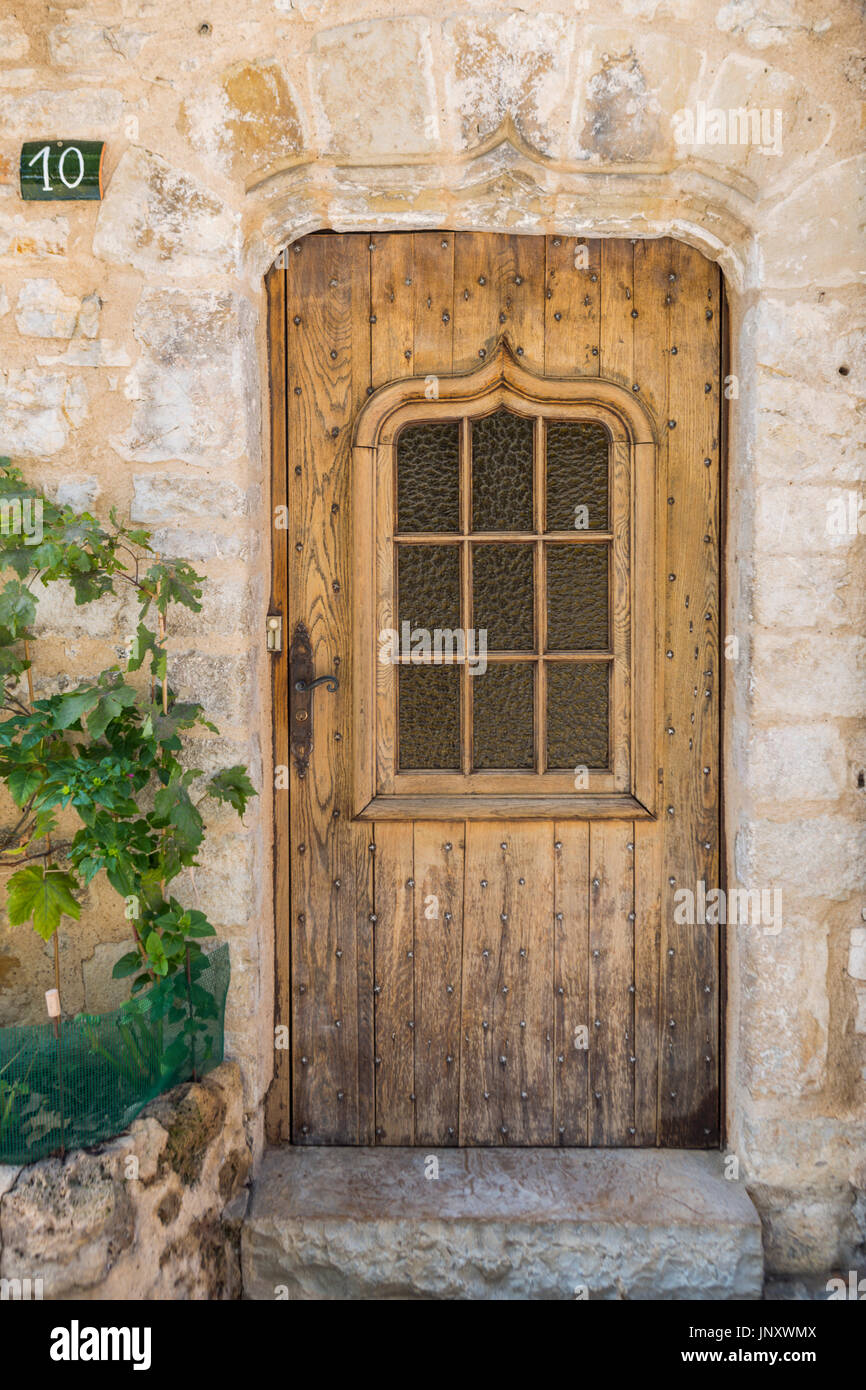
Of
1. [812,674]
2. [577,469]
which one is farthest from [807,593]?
[577,469]

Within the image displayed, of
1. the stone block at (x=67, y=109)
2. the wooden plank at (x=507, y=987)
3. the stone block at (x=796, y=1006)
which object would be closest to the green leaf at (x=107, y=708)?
the wooden plank at (x=507, y=987)

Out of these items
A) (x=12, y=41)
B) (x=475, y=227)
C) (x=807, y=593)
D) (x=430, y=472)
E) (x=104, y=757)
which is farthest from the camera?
(x=430, y=472)

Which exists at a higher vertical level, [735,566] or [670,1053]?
[735,566]

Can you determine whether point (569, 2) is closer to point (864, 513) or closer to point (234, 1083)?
point (864, 513)

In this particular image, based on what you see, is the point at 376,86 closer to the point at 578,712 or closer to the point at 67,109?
the point at 67,109

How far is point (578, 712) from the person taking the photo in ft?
7.89

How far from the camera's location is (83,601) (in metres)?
1.96

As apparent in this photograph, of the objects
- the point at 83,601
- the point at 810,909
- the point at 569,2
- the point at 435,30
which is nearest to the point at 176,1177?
the point at 83,601

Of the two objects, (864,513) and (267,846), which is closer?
(864,513)

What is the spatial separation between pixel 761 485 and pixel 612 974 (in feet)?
4.32

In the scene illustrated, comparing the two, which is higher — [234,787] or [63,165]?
[63,165]

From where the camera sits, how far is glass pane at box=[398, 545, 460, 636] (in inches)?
94.3

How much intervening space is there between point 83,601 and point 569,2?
1.74 meters

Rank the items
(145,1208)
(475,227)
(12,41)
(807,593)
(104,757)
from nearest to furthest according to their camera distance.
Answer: (145,1208) → (104,757) → (12,41) → (807,593) → (475,227)
